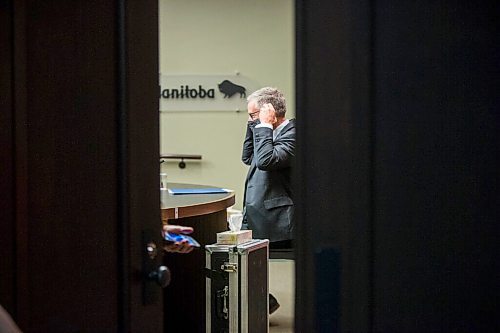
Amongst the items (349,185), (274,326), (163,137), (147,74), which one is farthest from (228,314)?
(163,137)

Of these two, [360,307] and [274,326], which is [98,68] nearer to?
[360,307]

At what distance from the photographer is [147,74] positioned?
6.23ft

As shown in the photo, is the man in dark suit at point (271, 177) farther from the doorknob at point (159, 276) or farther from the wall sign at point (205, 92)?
Answer: the wall sign at point (205, 92)

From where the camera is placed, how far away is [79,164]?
1.84 meters

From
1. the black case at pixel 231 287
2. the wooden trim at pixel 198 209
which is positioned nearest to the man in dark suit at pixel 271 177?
the wooden trim at pixel 198 209

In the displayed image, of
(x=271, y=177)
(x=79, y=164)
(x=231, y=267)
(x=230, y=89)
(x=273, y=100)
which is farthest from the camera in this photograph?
(x=230, y=89)

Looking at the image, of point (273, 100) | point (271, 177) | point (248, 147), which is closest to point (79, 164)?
point (271, 177)

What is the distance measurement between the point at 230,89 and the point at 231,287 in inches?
145

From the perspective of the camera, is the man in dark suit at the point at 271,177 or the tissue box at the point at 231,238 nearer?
the tissue box at the point at 231,238

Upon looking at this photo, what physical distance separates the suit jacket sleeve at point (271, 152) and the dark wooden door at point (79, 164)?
1.97m

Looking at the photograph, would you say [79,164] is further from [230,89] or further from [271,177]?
[230,89]

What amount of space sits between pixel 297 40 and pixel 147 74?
48 centimetres

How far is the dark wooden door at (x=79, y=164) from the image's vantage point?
1702 millimetres

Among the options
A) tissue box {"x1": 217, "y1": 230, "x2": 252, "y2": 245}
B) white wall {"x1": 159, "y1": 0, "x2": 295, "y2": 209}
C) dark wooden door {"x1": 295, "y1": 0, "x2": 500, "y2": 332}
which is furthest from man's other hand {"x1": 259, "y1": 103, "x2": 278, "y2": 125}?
white wall {"x1": 159, "y1": 0, "x2": 295, "y2": 209}
